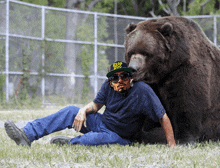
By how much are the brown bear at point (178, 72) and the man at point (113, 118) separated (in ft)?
0.71

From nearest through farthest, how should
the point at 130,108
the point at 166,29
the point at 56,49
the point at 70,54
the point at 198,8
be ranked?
1. the point at 130,108
2. the point at 166,29
3. the point at 56,49
4. the point at 70,54
5. the point at 198,8

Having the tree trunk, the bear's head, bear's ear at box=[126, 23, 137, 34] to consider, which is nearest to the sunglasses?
the bear's head

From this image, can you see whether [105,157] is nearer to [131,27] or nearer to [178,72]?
[178,72]

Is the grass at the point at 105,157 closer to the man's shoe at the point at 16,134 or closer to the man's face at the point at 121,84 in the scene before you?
the man's shoe at the point at 16,134

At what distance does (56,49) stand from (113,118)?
28.9 ft

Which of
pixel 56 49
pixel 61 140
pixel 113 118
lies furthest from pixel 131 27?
pixel 56 49

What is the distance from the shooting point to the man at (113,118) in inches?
135

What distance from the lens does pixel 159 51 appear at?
3635mm

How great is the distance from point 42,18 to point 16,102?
11.3ft

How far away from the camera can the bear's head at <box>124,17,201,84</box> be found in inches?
143

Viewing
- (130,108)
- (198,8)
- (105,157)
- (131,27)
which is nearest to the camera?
(105,157)

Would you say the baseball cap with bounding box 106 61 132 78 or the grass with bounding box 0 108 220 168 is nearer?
the grass with bounding box 0 108 220 168

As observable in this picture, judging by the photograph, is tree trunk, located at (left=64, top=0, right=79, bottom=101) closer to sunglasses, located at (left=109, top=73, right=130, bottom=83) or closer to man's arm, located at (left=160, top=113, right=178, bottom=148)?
sunglasses, located at (left=109, top=73, right=130, bottom=83)

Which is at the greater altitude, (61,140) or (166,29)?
(166,29)
